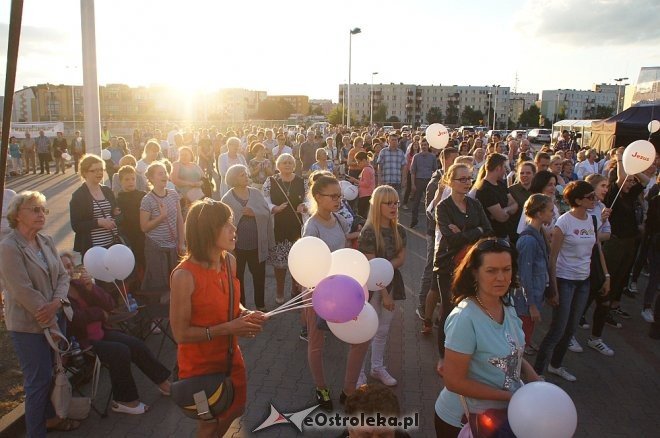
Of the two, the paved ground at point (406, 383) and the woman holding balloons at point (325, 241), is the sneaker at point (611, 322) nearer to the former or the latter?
the paved ground at point (406, 383)

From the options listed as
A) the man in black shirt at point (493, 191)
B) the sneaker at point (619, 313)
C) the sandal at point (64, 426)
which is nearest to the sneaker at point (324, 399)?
the sandal at point (64, 426)

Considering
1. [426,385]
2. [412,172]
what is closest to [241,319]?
[426,385]

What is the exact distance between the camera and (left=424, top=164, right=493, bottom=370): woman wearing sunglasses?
4.45m

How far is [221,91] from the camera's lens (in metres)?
133

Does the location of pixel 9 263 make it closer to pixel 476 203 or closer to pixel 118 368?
pixel 118 368

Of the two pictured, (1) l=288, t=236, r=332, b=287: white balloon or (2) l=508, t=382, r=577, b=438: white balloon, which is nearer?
(2) l=508, t=382, r=577, b=438: white balloon

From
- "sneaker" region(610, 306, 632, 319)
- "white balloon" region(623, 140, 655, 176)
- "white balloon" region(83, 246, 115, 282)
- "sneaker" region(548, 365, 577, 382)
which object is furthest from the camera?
"sneaker" region(610, 306, 632, 319)

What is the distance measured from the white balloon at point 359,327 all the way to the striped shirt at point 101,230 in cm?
323

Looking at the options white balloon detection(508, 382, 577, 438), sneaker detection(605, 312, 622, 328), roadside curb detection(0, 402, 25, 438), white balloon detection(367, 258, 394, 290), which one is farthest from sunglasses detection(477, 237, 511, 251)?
sneaker detection(605, 312, 622, 328)

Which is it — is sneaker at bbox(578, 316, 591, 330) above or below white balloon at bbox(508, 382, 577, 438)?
below

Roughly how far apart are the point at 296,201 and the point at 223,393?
4.08 meters

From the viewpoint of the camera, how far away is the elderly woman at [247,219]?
19.1ft

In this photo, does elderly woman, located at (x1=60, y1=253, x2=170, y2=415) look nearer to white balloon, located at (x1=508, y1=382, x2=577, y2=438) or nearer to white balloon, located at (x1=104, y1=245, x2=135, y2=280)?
white balloon, located at (x1=104, y1=245, x2=135, y2=280)

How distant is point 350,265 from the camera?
11.0 feet
